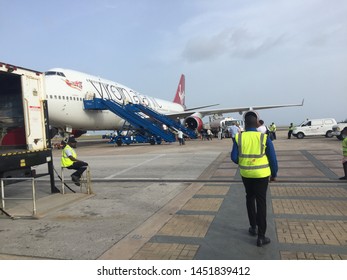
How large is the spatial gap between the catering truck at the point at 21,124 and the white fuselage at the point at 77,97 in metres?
13.0

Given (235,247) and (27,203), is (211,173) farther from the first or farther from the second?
(235,247)

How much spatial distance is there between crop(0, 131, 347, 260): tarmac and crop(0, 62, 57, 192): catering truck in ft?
2.93

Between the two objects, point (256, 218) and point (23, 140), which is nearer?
point (256, 218)

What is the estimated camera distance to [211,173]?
1126 cm

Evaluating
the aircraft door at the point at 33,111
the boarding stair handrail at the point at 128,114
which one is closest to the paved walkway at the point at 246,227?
the aircraft door at the point at 33,111

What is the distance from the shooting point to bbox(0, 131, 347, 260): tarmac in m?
4.49

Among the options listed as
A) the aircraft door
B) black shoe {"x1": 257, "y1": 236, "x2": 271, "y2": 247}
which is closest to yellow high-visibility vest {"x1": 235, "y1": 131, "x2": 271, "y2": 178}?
black shoe {"x1": 257, "y1": 236, "x2": 271, "y2": 247}

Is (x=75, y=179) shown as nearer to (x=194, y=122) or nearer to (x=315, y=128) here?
(x=194, y=122)

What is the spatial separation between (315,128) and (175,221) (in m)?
27.4

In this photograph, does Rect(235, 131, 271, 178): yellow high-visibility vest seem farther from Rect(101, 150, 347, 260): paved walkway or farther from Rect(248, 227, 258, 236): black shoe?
Rect(101, 150, 347, 260): paved walkway

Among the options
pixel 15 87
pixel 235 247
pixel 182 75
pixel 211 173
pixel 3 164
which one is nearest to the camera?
pixel 235 247

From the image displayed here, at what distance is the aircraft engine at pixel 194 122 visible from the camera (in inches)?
1287
